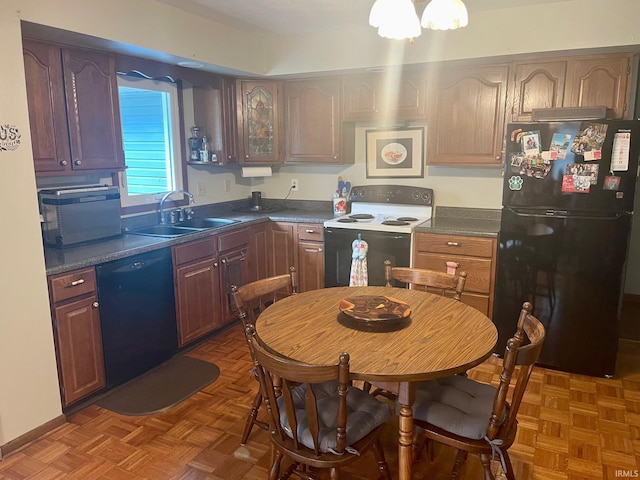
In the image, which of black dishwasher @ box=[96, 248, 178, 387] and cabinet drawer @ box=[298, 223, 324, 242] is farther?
cabinet drawer @ box=[298, 223, 324, 242]

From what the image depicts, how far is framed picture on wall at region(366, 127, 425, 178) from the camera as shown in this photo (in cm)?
401

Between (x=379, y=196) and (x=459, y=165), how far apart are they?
2.60ft

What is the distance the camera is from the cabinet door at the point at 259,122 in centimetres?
407

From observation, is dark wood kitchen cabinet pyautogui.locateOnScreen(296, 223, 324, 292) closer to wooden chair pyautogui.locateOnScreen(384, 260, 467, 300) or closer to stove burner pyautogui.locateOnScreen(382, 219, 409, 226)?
stove burner pyautogui.locateOnScreen(382, 219, 409, 226)

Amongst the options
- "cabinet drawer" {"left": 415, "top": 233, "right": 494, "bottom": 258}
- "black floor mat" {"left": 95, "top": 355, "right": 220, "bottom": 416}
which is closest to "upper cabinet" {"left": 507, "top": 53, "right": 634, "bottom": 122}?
"cabinet drawer" {"left": 415, "top": 233, "right": 494, "bottom": 258}

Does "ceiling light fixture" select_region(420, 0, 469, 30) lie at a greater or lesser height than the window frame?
greater

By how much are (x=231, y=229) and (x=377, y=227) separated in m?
1.14

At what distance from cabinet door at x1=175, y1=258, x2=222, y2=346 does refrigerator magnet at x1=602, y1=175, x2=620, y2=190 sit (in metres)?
2.66

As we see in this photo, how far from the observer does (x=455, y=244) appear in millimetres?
3416

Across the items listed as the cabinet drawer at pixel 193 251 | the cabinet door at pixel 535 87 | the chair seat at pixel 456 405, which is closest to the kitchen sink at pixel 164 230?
the cabinet drawer at pixel 193 251

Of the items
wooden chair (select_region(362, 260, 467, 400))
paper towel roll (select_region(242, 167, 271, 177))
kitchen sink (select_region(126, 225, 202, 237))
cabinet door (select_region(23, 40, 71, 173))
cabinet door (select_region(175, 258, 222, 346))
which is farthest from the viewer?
paper towel roll (select_region(242, 167, 271, 177))

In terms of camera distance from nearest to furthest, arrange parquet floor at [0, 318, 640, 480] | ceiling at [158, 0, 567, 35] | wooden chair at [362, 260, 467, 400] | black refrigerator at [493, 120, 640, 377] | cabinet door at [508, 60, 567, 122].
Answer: parquet floor at [0, 318, 640, 480]
wooden chair at [362, 260, 467, 400]
black refrigerator at [493, 120, 640, 377]
ceiling at [158, 0, 567, 35]
cabinet door at [508, 60, 567, 122]

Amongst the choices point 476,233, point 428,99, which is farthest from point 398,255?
point 428,99

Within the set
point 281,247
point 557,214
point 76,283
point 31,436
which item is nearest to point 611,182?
point 557,214
